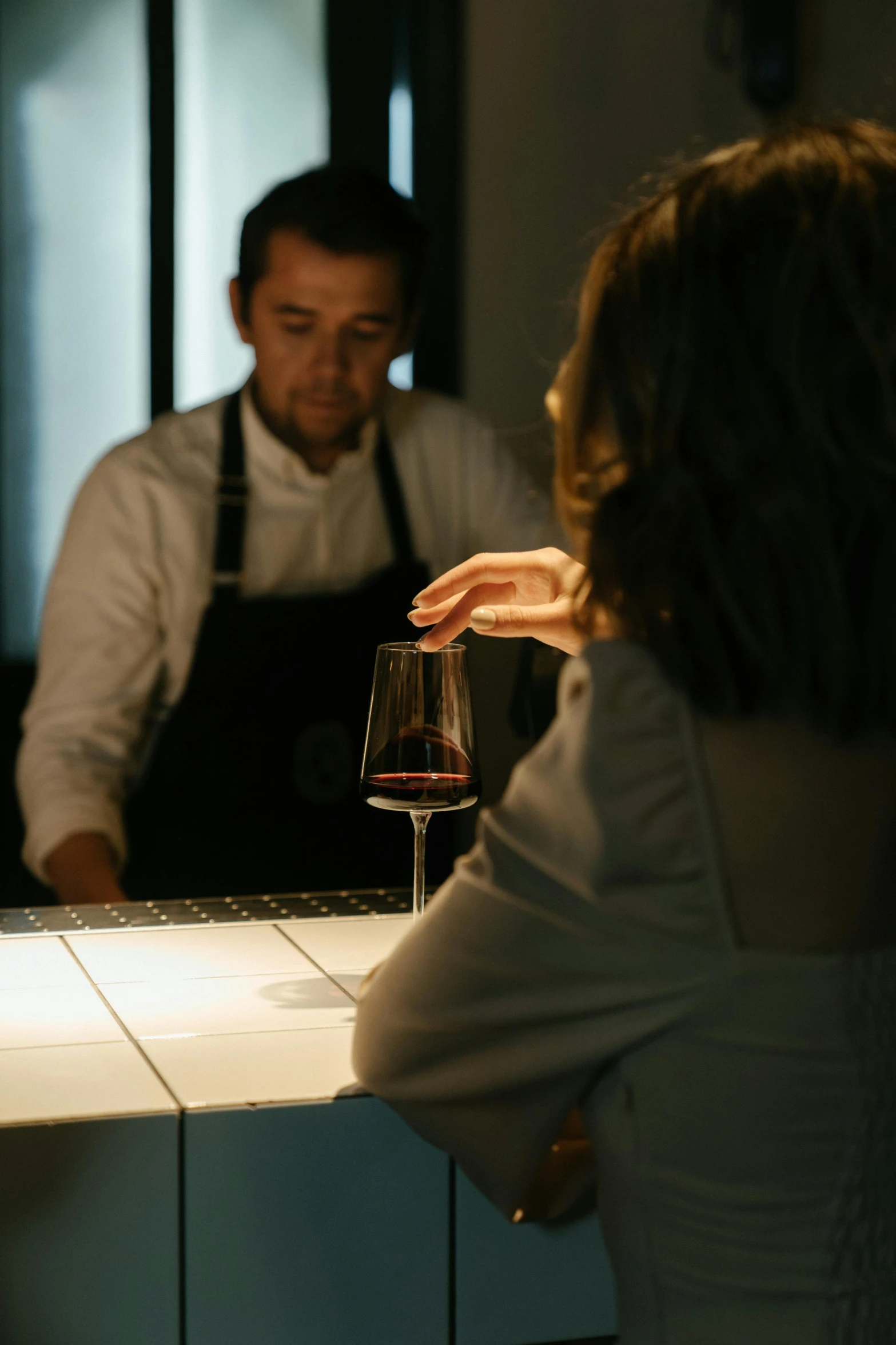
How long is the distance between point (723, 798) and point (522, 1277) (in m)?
0.35

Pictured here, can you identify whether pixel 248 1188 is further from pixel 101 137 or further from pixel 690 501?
pixel 101 137

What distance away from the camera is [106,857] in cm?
205

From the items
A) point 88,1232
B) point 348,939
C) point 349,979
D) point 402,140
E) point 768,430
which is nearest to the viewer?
point 768,430

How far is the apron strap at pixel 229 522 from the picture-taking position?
2.06 meters

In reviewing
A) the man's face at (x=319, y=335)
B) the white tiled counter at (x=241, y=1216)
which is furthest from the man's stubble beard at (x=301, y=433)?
the white tiled counter at (x=241, y=1216)

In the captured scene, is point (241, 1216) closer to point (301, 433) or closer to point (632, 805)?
point (632, 805)

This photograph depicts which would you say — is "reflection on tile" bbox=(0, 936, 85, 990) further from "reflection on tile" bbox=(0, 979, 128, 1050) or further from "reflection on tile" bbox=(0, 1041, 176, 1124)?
"reflection on tile" bbox=(0, 1041, 176, 1124)

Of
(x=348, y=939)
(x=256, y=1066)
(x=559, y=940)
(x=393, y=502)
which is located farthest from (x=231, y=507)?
(x=559, y=940)

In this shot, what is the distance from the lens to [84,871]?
2043mm

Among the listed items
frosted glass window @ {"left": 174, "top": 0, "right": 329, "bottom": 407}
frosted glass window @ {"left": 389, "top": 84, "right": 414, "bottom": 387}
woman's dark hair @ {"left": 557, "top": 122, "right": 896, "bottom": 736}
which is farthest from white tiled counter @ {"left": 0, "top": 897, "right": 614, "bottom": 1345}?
frosted glass window @ {"left": 389, "top": 84, "right": 414, "bottom": 387}

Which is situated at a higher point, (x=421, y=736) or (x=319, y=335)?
(x=319, y=335)

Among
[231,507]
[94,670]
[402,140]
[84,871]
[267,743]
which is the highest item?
[402,140]

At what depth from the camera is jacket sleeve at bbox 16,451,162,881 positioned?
6.56 feet

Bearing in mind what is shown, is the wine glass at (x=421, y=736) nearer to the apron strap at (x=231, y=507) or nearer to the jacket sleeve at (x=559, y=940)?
the jacket sleeve at (x=559, y=940)
